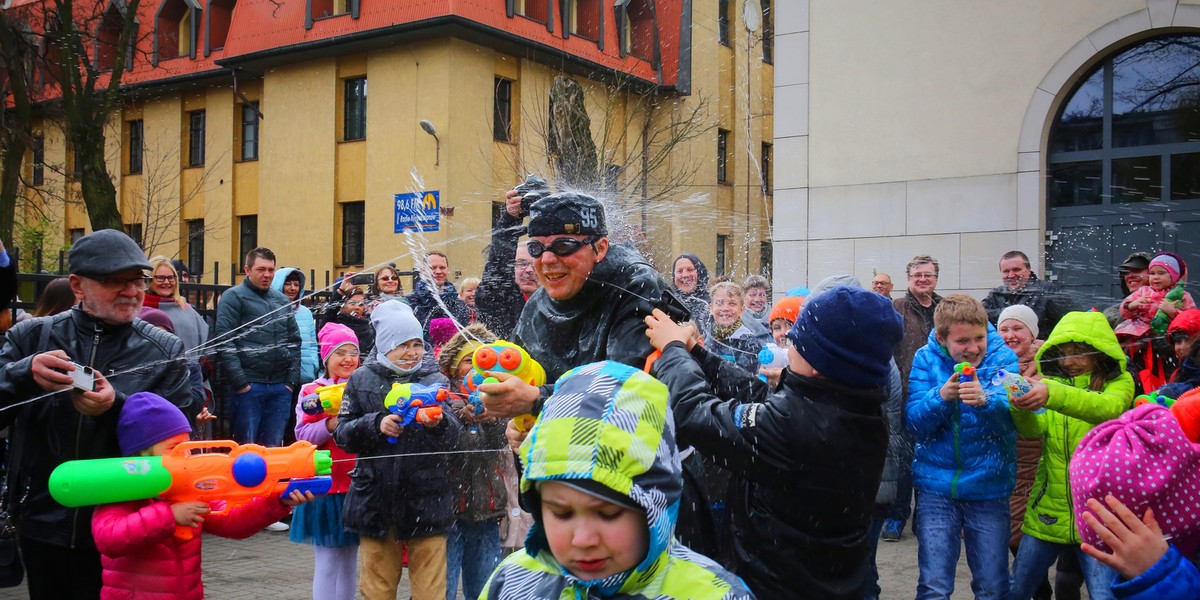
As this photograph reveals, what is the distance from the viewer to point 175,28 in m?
30.6

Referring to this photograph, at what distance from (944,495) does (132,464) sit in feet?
13.3

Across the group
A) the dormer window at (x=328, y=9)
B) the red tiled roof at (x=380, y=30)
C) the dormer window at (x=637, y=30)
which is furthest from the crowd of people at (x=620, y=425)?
the dormer window at (x=328, y=9)

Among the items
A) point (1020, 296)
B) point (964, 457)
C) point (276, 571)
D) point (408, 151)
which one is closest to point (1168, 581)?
point (964, 457)

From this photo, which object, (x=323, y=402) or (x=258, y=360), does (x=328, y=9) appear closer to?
(x=258, y=360)

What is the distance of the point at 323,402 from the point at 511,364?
2362 mm

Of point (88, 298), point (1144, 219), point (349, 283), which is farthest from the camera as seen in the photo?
point (1144, 219)

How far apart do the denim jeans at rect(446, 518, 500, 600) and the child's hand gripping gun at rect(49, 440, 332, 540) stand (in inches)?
86.5

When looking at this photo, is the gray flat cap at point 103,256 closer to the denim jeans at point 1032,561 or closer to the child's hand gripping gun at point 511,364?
the child's hand gripping gun at point 511,364

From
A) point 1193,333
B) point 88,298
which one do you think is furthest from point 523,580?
point 1193,333

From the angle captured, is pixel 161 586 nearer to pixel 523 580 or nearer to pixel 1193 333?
pixel 523 580

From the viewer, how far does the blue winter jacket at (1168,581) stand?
2545 mm

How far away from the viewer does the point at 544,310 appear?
365 cm

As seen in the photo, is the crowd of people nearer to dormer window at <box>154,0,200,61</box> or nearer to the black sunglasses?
the black sunglasses

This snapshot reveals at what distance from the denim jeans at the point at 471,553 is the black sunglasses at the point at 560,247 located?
2787 mm
